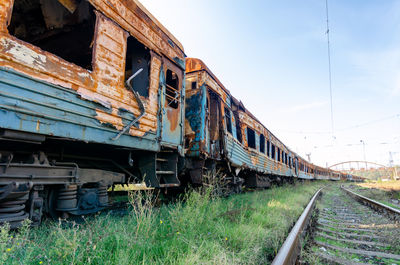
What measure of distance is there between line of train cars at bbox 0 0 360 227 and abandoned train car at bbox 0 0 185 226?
0.04 ft

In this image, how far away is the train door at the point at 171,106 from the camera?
15.4 ft

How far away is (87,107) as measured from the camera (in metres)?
3.05

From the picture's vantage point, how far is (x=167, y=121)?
4.80m

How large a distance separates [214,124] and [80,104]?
4.47 m

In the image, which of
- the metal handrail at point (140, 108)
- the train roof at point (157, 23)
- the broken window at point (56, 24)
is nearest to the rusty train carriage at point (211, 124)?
the train roof at point (157, 23)

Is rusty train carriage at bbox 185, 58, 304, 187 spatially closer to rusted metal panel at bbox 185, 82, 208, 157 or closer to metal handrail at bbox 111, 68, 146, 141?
rusted metal panel at bbox 185, 82, 208, 157

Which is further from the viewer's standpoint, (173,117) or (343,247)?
(173,117)

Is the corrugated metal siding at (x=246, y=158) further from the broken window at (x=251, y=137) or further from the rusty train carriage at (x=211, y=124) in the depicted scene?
the broken window at (x=251, y=137)

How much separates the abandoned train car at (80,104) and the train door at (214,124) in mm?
1465

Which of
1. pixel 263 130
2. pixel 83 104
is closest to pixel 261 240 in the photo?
pixel 83 104

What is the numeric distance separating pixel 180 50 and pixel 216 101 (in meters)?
2.11

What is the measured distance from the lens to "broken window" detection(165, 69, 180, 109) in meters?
5.06

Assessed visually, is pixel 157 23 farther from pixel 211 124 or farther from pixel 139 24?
pixel 211 124

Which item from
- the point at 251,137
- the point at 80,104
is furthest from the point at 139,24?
the point at 251,137
